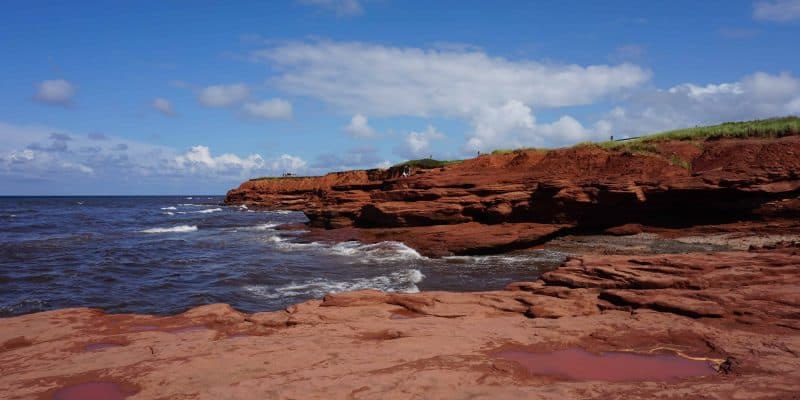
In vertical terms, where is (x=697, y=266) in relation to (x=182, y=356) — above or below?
above

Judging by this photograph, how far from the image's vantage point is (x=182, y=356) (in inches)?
265

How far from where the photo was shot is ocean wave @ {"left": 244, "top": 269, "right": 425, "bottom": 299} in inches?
534

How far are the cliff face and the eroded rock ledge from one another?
967 centimetres

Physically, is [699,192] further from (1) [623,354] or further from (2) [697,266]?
(1) [623,354]

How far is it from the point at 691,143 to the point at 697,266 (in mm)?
16153

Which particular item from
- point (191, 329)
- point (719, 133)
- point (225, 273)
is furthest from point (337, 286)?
point (719, 133)

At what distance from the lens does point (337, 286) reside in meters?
14.4

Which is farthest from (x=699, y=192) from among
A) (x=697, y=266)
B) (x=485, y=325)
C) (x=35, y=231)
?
(x=35, y=231)

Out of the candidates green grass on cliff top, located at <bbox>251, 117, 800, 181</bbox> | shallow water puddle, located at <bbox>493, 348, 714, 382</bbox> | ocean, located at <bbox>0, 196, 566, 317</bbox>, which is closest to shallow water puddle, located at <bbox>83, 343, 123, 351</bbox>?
ocean, located at <bbox>0, 196, 566, 317</bbox>

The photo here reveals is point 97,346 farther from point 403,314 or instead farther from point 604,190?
point 604,190

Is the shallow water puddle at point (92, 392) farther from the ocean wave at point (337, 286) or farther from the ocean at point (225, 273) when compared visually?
the ocean wave at point (337, 286)

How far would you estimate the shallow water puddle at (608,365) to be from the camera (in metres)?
5.65

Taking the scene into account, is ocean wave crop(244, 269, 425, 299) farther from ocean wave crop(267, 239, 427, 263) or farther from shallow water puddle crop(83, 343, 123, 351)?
shallow water puddle crop(83, 343, 123, 351)

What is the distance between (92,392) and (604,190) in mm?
18811
